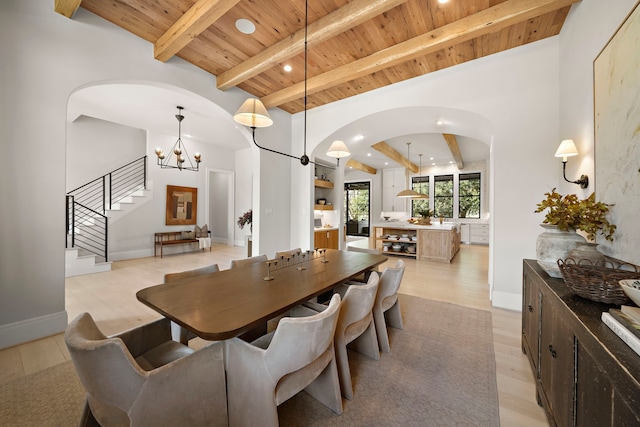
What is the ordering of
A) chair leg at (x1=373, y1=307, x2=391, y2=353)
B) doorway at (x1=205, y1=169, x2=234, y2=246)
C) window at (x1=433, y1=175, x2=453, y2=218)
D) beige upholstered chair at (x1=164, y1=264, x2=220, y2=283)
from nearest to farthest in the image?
beige upholstered chair at (x1=164, y1=264, x2=220, y2=283), chair leg at (x1=373, y1=307, x2=391, y2=353), doorway at (x1=205, y1=169, x2=234, y2=246), window at (x1=433, y1=175, x2=453, y2=218)

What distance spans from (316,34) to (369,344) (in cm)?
298

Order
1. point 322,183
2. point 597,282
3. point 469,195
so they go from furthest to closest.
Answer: point 469,195
point 322,183
point 597,282

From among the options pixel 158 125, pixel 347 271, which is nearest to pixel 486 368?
pixel 347 271

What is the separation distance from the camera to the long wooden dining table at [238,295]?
117 cm

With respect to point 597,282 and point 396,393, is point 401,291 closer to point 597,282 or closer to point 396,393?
point 396,393

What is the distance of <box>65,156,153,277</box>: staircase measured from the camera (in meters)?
5.29

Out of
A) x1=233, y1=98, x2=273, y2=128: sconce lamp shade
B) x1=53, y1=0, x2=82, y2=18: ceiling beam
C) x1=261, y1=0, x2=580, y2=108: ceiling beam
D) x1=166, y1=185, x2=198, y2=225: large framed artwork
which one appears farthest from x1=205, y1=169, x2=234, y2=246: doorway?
x1=233, y1=98, x2=273, y2=128: sconce lamp shade

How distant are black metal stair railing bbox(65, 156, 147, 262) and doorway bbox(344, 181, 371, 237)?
24.4 feet

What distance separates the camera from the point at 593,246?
1466 millimetres

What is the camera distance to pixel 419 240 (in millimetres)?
6023

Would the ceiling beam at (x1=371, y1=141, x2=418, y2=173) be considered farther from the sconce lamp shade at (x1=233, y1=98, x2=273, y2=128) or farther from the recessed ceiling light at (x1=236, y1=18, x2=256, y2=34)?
the sconce lamp shade at (x1=233, y1=98, x2=273, y2=128)

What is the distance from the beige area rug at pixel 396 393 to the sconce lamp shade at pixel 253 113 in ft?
7.26

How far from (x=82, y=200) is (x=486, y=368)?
8368 millimetres

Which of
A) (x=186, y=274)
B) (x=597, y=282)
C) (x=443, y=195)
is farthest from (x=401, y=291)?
(x=443, y=195)
